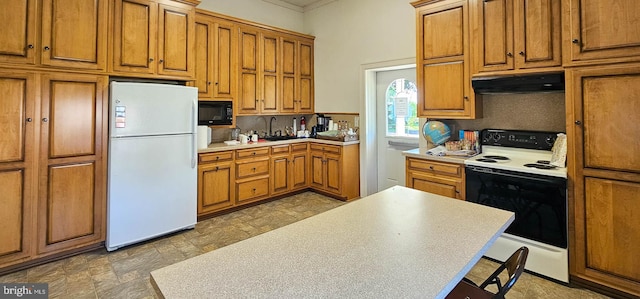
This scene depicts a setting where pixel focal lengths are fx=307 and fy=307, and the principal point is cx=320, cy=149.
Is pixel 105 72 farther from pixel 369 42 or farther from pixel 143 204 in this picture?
pixel 369 42

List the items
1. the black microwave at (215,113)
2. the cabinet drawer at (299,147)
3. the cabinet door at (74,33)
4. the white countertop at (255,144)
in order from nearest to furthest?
the cabinet door at (74,33)
the white countertop at (255,144)
the black microwave at (215,113)
the cabinet drawer at (299,147)

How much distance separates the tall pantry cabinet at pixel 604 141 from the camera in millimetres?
1986

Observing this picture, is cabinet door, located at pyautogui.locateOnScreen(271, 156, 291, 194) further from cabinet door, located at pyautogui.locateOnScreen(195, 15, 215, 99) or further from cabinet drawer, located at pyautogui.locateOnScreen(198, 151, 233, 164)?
cabinet door, located at pyautogui.locateOnScreen(195, 15, 215, 99)

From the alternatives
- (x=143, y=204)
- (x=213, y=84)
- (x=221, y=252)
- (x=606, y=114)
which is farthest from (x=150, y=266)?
(x=606, y=114)

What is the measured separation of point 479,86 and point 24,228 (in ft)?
13.3

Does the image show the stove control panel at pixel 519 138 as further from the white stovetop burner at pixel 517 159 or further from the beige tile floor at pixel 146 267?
the beige tile floor at pixel 146 267

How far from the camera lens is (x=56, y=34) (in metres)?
2.59

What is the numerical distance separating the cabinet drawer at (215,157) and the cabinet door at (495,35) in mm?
2953

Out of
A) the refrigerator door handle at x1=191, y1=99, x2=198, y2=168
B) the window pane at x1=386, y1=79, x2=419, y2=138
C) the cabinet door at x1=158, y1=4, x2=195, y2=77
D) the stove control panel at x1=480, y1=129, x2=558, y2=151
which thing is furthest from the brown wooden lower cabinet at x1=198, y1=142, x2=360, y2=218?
the stove control panel at x1=480, y1=129, x2=558, y2=151

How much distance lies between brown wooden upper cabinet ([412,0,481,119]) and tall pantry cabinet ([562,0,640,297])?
798 mm

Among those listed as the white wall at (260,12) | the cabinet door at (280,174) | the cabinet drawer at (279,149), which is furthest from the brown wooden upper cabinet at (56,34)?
the cabinet door at (280,174)

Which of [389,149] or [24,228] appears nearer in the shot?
[24,228]

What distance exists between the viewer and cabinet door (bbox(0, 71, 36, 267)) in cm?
241

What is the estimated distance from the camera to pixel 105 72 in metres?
2.84
